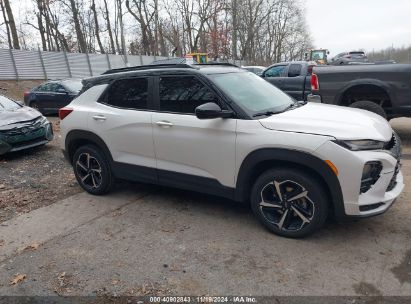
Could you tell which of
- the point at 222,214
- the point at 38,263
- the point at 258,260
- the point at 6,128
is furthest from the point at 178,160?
the point at 6,128

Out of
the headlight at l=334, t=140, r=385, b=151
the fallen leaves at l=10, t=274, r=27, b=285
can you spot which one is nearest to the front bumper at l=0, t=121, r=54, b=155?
the fallen leaves at l=10, t=274, r=27, b=285

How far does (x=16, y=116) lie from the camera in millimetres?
7875

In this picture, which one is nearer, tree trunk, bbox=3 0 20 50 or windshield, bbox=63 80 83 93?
windshield, bbox=63 80 83 93

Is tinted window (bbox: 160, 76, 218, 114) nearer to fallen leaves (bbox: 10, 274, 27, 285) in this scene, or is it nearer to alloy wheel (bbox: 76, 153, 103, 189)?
alloy wheel (bbox: 76, 153, 103, 189)

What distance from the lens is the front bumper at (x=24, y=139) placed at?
24.0 feet

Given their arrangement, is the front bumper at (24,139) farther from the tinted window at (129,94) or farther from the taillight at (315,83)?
the taillight at (315,83)

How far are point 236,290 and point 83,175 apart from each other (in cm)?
324

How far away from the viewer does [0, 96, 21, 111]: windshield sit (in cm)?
818

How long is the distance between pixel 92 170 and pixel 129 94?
4.25ft

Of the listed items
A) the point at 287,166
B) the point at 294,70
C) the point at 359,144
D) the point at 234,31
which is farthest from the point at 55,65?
the point at 234,31

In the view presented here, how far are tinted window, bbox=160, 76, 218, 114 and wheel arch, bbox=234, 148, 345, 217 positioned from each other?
81cm

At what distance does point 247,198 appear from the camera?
3996 millimetres

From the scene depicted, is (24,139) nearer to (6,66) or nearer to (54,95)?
(54,95)

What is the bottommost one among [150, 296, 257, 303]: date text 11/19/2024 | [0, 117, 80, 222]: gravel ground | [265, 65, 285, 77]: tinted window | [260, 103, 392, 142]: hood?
[0, 117, 80, 222]: gravel ground
